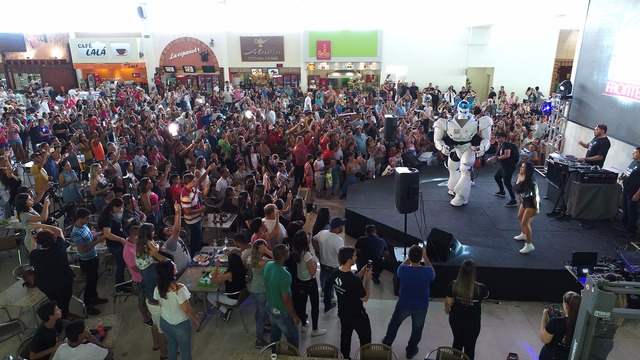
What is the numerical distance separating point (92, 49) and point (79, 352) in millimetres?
23656

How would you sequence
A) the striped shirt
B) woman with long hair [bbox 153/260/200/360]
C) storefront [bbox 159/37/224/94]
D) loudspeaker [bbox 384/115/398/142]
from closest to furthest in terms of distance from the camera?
1. woman with long hair [bbox 153/260/200/360]
2. the striped shirt
3. loudspeaker [bbox 384/115/398/142]
4. storefront [bbox 159/37/224/94]

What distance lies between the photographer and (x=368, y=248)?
545cm

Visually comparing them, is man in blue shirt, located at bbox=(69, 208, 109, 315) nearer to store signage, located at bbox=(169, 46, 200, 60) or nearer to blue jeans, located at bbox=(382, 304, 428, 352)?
blue jeans, located at bbox=(382, 304, 428, 352)

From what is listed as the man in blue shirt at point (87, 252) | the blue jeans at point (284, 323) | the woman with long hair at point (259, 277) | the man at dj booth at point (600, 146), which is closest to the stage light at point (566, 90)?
the man at dj booth at point (600, 146)

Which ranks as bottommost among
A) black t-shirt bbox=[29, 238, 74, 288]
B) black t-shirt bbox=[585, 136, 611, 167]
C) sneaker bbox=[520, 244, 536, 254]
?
sneaker bbox=[520, 244, 536, 254]

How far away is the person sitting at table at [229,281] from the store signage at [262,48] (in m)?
19.1

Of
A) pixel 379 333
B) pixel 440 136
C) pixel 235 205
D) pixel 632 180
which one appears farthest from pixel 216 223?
pixel 632 180

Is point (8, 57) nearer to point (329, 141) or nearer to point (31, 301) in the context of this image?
point (329, 141)

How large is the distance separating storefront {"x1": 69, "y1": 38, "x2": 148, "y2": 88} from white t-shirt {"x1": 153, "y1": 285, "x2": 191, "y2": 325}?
2208 centimetres

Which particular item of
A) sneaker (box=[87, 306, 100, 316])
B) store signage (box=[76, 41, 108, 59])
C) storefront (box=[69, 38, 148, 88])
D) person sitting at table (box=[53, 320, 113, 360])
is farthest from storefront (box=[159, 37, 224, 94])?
person sitting at table (box=[53, 320, 113, 360])

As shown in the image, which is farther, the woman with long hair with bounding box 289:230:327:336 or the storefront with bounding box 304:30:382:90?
the storefront with bounding box 304:30:382:90

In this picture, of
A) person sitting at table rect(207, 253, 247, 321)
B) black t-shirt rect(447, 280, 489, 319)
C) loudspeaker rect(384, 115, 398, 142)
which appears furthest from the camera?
loudspeaker rect(384, 115, 398, 142)

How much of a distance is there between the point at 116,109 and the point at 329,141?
10452 millimetres

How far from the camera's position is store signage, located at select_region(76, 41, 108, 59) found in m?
23.3
